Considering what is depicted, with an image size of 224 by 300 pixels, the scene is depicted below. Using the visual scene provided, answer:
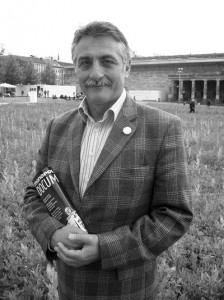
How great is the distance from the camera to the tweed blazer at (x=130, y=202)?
2.06 m

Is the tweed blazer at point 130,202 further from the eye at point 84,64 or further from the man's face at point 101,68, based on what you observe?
the eye at point 84,64

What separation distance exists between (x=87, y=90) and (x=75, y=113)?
426mm

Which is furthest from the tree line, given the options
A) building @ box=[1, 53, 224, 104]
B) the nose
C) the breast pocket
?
the breast pocket

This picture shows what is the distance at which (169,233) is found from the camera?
206 cm

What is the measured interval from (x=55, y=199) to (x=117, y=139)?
558 millimetres

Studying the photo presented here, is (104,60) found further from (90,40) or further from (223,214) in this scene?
(223,214)

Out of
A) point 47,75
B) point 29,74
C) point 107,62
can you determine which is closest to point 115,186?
point 107,62

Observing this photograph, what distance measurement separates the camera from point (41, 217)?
2363 millimetres

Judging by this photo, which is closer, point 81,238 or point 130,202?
point 81,238

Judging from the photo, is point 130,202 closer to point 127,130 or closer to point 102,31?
point 127,130

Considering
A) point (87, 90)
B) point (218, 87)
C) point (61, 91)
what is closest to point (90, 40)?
point (87, 90)

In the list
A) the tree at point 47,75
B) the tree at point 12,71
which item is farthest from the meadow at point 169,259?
the tree at point 47,75

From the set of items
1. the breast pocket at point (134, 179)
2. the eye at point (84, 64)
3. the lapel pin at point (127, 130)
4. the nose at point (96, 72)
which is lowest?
the breast pocket at point (134, 179)

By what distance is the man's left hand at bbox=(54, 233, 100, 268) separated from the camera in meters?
1.97
